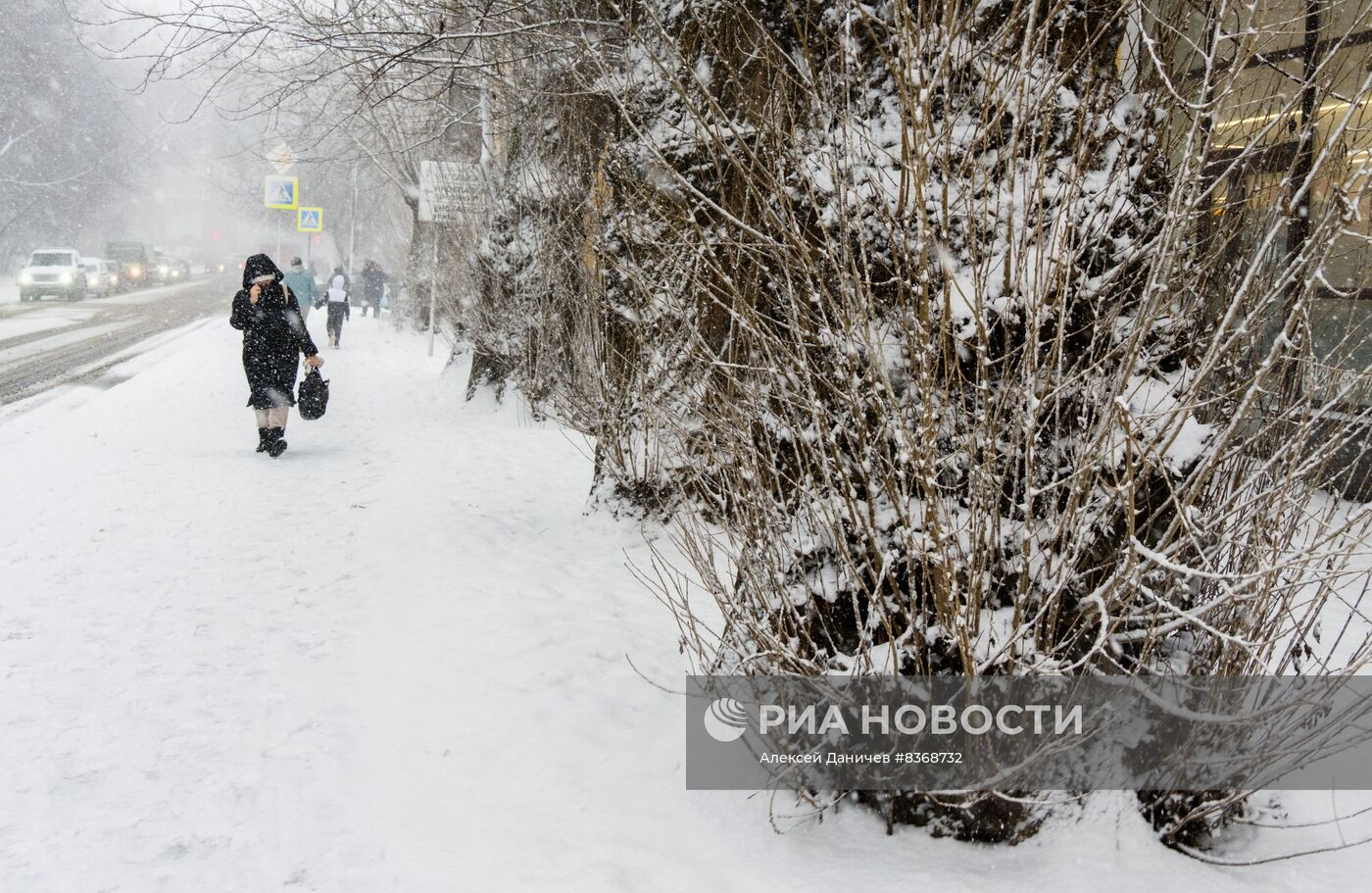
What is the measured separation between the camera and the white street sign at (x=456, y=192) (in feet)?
37.7

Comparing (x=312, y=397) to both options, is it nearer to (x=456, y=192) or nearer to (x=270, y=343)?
(x=270, y=343)

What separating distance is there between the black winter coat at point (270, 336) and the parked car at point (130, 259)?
39633 mm

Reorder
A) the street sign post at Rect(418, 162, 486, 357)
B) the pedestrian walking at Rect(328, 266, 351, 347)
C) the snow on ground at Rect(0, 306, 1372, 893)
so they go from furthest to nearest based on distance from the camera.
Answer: the pedestrian walking at Rect(328, 266, 351, 347)
the street sign post at Rect(418, 162, 486, 357)
the snow on ground at Rect(0, 306, 1372, 893)

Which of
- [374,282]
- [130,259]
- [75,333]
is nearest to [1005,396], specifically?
[75,333]

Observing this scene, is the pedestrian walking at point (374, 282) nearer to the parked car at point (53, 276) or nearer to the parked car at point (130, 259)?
the parked car at point (53, 276)

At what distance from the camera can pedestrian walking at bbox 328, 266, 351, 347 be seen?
61.7 feet

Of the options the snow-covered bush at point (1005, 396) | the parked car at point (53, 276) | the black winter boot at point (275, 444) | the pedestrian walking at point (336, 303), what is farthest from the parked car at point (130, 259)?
the snow-covered bush at point (1005, 396)

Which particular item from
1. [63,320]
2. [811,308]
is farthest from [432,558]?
[63,320]

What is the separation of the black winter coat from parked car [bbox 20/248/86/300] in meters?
27.5

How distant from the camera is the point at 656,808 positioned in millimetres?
3021

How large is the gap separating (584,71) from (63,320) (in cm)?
2119

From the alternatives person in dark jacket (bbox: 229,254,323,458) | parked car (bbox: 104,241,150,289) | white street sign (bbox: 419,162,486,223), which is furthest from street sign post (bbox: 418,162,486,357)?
parked car (bbox: 104,241,150,289)

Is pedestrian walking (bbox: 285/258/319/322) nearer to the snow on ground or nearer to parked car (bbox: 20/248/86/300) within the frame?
the snow on ground

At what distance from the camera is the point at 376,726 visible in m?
→ 3.49
